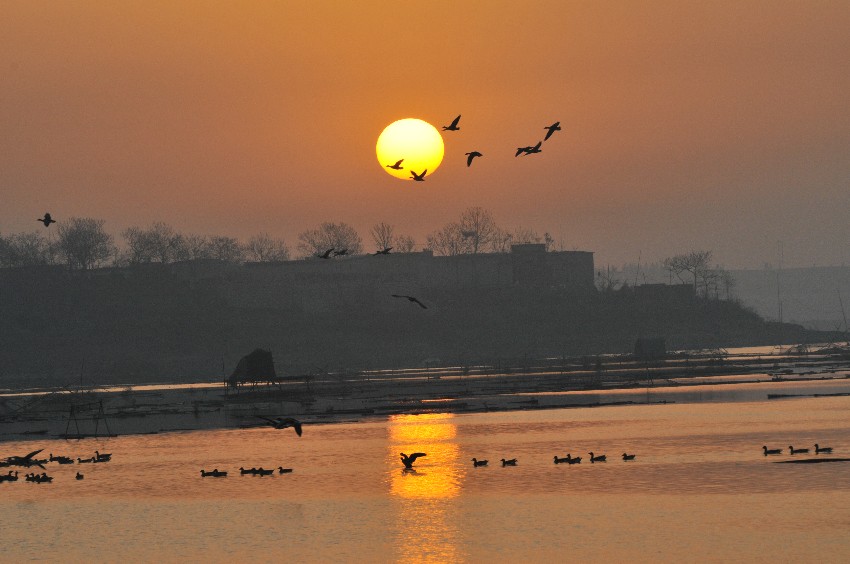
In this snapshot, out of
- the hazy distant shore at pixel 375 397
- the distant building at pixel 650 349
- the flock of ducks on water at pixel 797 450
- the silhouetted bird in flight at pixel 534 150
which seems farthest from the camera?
the distant building at pixel 650 349

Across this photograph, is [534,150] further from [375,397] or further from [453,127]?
[375,397]

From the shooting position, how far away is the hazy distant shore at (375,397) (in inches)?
3194

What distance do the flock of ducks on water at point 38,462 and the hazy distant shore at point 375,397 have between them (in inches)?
465

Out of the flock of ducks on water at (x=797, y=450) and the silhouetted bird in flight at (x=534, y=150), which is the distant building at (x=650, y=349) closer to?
the flock of ducks on water at (x=797, y=450)

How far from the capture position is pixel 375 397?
9738 centimetres

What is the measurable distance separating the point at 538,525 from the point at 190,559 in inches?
420

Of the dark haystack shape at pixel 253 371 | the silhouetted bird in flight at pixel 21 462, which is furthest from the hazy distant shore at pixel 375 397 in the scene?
the silhouetted bird in flight at pixel 21 462

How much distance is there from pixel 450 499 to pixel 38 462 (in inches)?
823

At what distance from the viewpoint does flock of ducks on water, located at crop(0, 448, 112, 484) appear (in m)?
54.5

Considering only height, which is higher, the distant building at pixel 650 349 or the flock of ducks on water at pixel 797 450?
the distant building at pixel 650 349

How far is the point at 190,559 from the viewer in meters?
39.0

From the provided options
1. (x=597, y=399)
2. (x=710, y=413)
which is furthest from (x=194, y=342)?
(x=710, y=413)

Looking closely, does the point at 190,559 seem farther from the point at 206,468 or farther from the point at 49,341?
the point at 49,341

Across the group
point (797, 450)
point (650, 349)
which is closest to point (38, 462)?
point (797, 450)
